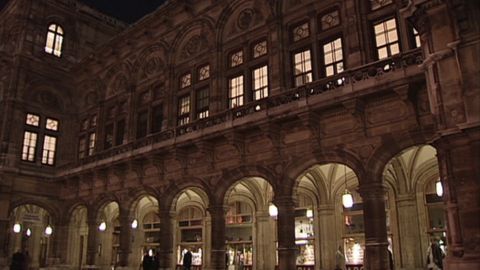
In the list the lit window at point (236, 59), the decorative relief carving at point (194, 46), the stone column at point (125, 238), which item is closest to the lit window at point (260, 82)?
the lit window at point (236, 59)

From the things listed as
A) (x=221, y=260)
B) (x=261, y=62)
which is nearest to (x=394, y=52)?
(x=261, y=62)

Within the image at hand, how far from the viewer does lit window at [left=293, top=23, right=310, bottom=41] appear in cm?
1623

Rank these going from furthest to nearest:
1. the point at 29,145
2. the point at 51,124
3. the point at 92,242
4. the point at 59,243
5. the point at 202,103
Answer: the point at 51,124 → the point at 29,145 → the point at 59,243 → the point at 92,242 → the point at 202,103

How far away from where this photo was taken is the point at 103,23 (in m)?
30.5

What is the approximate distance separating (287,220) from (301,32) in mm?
6941

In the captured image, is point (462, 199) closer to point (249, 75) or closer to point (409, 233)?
point (409, 233)

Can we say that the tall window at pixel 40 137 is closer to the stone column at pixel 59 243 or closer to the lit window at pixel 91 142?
the lit window at pixel 91 142

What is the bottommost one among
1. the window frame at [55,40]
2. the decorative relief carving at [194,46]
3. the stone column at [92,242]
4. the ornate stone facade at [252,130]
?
the stone column at [92,242]

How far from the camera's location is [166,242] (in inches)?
717

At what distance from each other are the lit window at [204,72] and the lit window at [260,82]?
2.71 m

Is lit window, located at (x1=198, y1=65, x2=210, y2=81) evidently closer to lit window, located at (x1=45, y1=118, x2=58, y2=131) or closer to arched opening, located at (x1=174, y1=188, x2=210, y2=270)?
arched opening, located at (x1=174, y1=188, x2=210, y2=270)

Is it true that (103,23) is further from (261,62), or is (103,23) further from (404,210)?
(404,210)

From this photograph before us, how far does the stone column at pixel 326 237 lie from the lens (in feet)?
57.3

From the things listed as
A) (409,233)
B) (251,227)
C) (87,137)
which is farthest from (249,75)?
(87,137)
